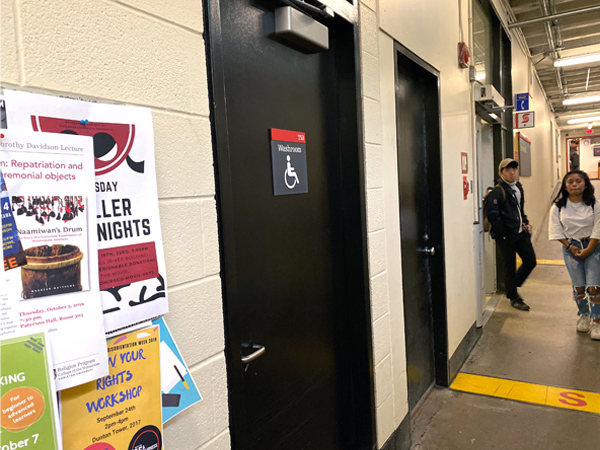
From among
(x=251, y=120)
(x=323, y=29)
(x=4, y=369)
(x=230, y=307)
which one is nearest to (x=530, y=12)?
(x=323, y=29)

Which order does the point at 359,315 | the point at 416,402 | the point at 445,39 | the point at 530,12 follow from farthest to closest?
1. the point at 530,12
2. the point at 445,39
3. the point at 416,402
4. the point at 359,315

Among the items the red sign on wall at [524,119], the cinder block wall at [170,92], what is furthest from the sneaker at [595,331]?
the cinder block wall at [170,92]

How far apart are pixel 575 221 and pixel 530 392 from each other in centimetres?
166

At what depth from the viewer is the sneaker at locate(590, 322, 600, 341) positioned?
145 inches

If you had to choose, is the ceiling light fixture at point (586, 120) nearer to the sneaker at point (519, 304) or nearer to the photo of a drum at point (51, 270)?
the sneaker at point (519, 304)

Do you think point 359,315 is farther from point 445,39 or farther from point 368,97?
point 445,39

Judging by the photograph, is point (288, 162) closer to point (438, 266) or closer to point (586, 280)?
point (438, 266)

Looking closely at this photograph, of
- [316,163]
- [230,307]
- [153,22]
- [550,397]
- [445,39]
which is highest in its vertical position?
[445,39]

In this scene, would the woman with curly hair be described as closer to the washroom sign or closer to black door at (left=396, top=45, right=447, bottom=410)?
black door at (left=396, top=45, right=447, bottom=410)

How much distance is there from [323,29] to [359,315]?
1.20 metres

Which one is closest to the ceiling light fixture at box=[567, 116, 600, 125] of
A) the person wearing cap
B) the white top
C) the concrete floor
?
the concrete floor

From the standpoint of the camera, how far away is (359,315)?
1.97 metres

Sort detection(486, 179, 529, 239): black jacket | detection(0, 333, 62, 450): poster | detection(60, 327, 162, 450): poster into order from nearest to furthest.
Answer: detection(0, 333, 62, 450): poster, detection(60, 327, 162, 450): poster, detection(486, 179, 529, 239): black jacket

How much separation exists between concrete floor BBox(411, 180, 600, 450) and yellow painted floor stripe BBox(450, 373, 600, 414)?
6cm
